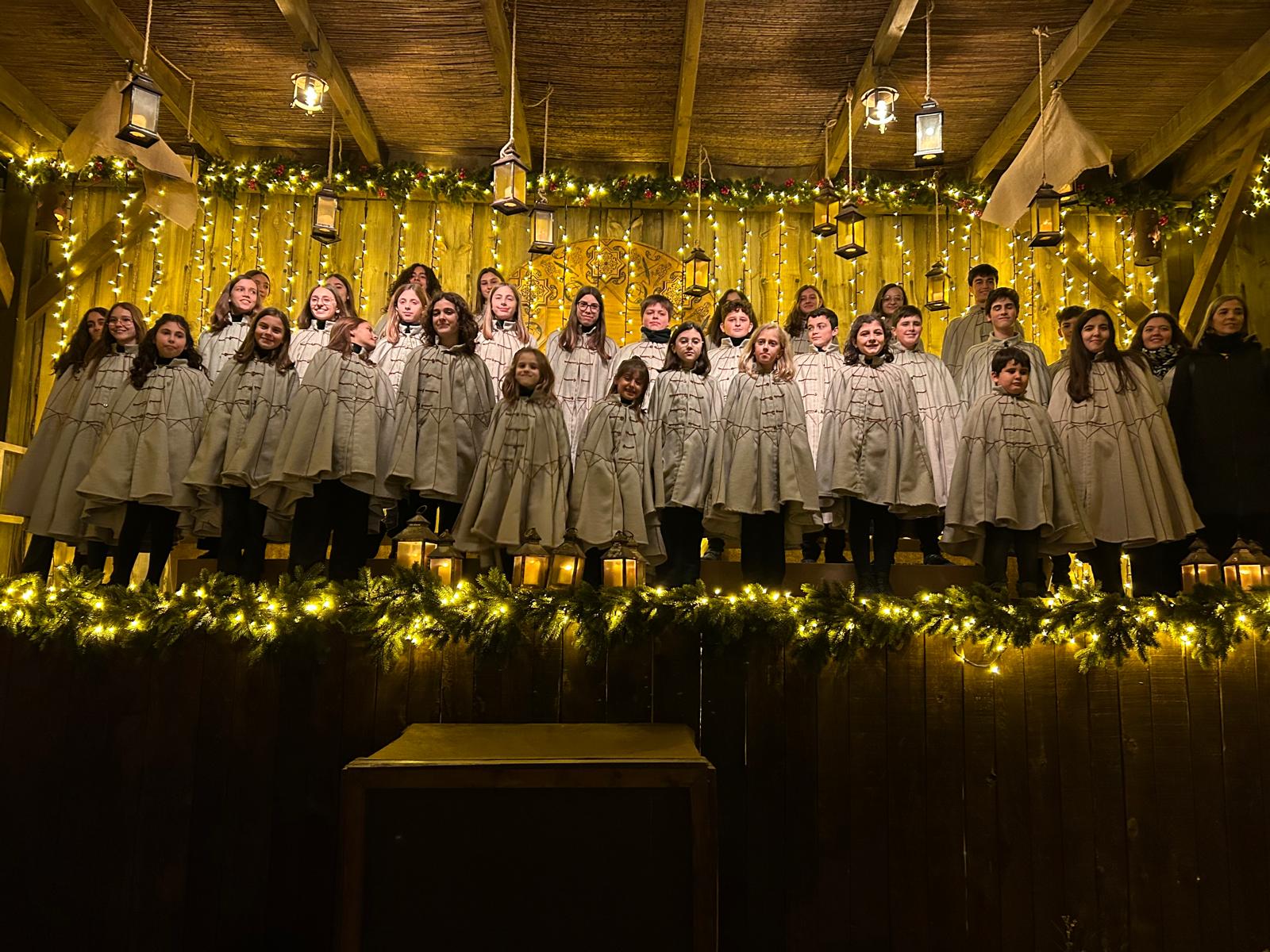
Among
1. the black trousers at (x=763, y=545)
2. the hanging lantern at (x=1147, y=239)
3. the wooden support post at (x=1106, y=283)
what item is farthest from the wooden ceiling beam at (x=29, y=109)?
the hanging lantern at (x=1147, y=239)

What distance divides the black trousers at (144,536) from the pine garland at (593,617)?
1.05ft

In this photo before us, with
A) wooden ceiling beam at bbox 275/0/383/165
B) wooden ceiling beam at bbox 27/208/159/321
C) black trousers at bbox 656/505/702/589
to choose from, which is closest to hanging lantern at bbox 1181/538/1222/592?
black trousers at bbox 656/505/702/589

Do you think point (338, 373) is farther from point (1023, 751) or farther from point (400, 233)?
point (400, 233)

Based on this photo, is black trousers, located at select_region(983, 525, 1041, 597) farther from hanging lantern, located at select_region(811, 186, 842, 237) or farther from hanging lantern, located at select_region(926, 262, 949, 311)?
hanging lantern, located at select_region(926, 262, 949, 311)

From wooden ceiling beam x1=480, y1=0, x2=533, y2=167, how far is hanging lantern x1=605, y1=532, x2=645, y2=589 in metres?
3.35

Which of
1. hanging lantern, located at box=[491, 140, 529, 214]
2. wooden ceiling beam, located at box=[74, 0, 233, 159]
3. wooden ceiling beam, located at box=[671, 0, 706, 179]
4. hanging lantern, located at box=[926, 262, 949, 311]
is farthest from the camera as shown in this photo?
hanging lantern, located at box=[926, 262, 949, 311]

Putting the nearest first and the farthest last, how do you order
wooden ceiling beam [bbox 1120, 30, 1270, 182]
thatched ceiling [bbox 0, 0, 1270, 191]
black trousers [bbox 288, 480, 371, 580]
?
black trousers [bbox 288, 480, 371, 580]
thatched ceiling [bbox 0, 0, 1270, 191]
wooden ceiling beam [bbox 1120, 30, 1270, 182]

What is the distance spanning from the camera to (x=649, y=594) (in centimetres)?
432

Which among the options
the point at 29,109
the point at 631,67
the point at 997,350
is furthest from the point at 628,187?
the point at 29,109

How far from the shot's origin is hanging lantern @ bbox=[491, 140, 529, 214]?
212 inches

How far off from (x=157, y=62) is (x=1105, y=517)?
24.1 ft

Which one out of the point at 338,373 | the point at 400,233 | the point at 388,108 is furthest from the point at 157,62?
the point at 338,373

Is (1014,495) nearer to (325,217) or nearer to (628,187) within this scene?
(325,217)

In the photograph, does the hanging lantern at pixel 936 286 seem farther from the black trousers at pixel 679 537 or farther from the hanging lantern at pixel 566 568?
the hanging lantern at pixel 566 568
